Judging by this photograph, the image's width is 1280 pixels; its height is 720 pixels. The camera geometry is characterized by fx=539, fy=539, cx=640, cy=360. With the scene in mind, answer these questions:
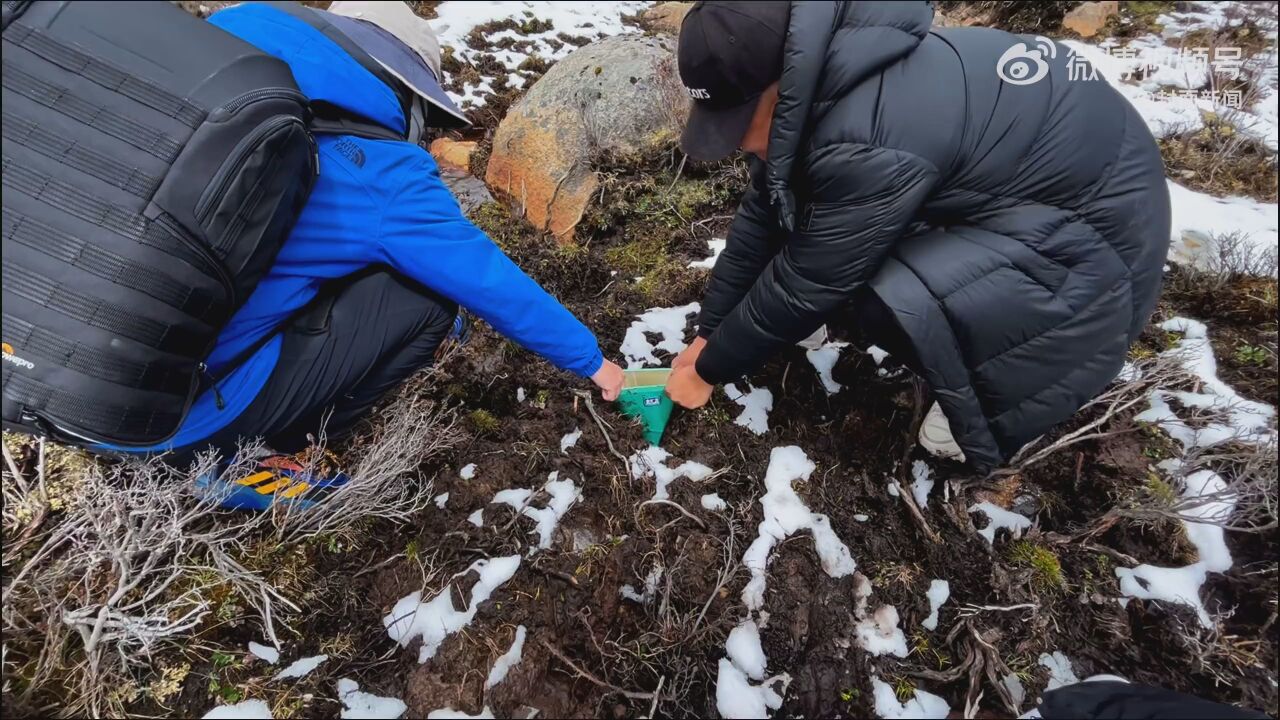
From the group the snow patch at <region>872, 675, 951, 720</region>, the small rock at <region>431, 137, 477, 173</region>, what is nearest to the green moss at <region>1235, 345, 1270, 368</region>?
the snow patch at <region>872, 675, 951, 720</region>

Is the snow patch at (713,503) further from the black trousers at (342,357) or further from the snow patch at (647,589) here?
the black trousers at (342,357)

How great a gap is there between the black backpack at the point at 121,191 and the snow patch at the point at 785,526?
6.26 ft

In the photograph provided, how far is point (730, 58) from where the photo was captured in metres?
1.44

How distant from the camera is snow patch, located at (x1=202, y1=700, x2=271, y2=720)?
5.21 ft

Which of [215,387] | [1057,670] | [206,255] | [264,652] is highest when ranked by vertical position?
[206,255]

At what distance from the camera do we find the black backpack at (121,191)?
1121 mm

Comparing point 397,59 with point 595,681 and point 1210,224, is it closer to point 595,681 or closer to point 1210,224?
point 595,681

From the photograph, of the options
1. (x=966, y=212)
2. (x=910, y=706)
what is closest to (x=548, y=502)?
(x=910, y=706)

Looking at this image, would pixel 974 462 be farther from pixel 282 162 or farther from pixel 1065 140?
pixel 282 162

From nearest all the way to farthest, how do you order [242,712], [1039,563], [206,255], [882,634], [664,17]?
1. [206,255]
2. [242,712]
3. [882,634]
4. [1039,563]
5. [664,17]

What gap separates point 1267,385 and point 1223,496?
1.13m

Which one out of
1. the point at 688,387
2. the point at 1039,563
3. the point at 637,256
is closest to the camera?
the point at 1039,563

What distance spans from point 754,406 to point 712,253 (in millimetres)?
1251

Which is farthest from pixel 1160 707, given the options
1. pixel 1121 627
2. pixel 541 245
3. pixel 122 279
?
pixel 541 245
